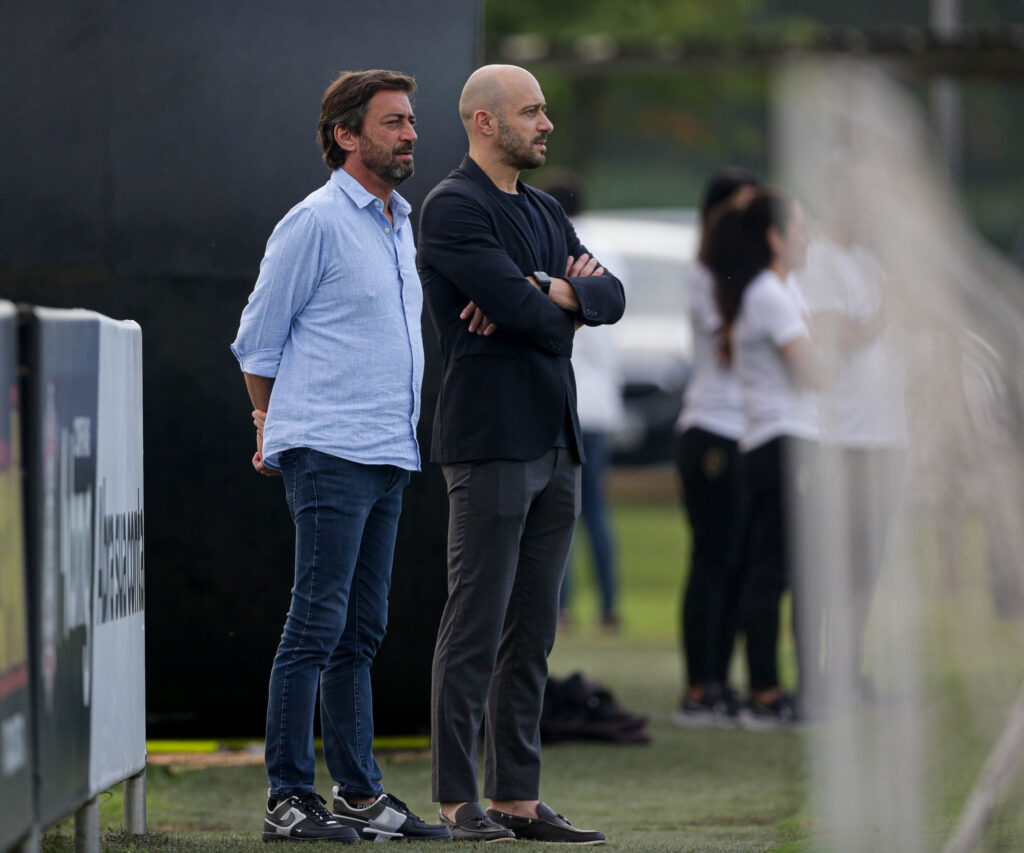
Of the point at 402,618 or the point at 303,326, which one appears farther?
the point at 402,618

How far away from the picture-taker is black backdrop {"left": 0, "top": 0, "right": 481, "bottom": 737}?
5461 millimetres

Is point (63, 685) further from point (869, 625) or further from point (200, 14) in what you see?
point (200, 14)

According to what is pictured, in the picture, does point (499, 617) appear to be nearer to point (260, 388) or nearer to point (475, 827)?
point (475, 827)

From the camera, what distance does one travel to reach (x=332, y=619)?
431cm

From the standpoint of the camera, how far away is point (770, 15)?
27422 millimetres

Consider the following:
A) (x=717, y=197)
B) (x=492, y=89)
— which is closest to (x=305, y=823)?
(x=492, y=89)

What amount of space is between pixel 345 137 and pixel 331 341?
50 centimetres

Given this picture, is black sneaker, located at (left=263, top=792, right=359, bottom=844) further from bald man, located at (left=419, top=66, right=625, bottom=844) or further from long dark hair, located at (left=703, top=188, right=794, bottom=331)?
long dark hair, located at (left=703, top=188, right=794, bottom=331)

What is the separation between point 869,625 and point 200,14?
2.73 metres

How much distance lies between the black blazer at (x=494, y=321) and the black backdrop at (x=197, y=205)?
3.72 ft

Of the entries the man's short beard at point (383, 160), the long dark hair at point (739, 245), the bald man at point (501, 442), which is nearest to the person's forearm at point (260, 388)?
the bald man at point (501, 442)

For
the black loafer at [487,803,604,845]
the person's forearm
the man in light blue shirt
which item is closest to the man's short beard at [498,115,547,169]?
the man in light blue shirt

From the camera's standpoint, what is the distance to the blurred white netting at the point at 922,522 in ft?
10.0

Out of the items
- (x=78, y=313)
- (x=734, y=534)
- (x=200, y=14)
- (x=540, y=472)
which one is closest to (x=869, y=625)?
(x=540, y=472)
